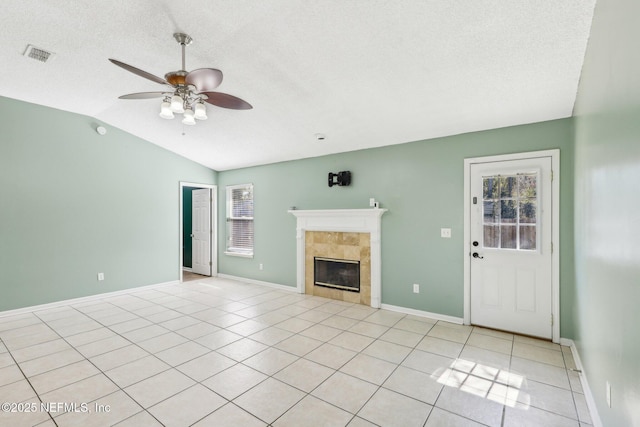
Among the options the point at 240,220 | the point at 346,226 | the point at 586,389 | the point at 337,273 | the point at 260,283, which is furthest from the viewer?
the point at 240,220

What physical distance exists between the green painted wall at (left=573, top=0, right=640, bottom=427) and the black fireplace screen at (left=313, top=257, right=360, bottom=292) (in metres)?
2.87

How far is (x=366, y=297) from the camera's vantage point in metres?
4.64

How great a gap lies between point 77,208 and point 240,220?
282 centimetres

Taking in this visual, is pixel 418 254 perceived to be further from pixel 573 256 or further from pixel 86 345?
pixel 86 345

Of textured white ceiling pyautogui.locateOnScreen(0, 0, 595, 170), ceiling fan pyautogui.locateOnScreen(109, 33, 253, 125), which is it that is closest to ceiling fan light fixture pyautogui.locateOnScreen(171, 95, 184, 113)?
ceiling fan pyautogui.locateOnScreen(109, 33, 253, 125)

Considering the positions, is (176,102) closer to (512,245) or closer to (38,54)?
(38,54)

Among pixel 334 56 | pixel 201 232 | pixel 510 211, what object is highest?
pixel 334 56

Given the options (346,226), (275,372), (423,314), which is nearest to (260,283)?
(346,226)

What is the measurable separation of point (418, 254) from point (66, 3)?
4.49 m

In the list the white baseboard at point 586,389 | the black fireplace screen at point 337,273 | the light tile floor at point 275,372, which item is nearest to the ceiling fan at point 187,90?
the light tile floor at point 275,372

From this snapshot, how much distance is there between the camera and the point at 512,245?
353cm

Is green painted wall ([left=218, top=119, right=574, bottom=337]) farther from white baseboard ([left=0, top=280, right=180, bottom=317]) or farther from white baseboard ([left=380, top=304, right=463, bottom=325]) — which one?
white baseboard ([left=0, top=280, right=180, bottom=317])

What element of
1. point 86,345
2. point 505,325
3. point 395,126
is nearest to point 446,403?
point 505,325

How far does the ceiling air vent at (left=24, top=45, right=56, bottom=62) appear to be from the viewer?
2.97m
